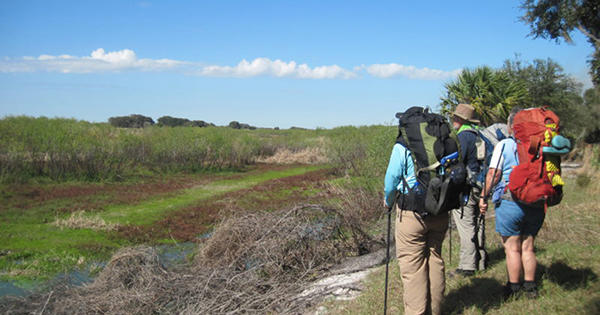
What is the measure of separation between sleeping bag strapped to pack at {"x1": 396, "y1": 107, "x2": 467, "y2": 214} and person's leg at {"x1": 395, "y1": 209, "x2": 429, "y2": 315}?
0.63ft

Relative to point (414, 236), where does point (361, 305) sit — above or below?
below

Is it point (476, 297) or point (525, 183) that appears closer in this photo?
point (525, 183)

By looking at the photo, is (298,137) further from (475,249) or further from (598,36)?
(475,249)

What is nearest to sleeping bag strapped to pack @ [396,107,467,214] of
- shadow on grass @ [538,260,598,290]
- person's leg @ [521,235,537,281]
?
person's leg @ [521,235,537,281]

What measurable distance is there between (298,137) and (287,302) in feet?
133

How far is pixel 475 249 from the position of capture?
5.75 metres

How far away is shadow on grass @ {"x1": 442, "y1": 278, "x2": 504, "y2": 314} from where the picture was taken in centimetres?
481

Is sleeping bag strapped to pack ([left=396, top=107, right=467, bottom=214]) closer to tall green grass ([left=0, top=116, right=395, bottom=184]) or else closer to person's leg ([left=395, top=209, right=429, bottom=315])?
person's leg ([left=395, top=209, right=429, bottom=315])

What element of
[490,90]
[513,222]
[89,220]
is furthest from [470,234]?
[490,90]

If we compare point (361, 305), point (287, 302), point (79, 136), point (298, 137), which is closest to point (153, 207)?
point (79, 136)

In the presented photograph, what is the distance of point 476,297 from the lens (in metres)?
5.04

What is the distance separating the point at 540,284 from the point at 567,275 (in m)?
0.48

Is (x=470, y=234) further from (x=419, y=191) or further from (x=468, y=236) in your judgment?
(x=419, y=191)

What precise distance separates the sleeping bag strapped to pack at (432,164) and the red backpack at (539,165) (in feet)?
2.07
